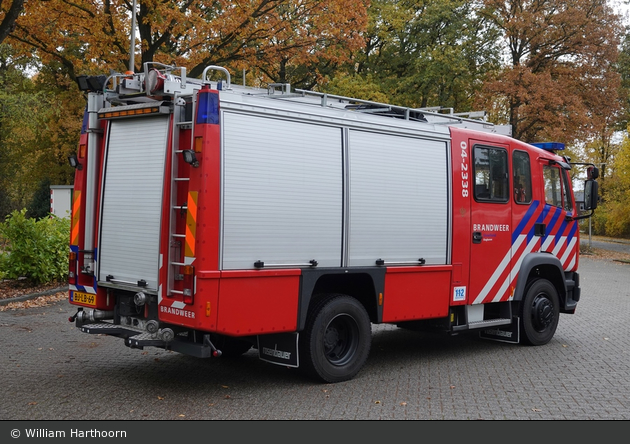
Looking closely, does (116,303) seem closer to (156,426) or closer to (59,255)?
(156,426)

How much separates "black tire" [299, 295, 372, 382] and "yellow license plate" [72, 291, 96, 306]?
2.13m

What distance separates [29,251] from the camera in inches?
523

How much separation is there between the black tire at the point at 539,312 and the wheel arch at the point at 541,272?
132mm

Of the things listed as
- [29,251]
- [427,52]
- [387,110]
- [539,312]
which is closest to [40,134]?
[427,52]

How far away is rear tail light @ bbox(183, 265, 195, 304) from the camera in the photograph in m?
6.23

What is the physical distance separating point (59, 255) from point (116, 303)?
7.20m

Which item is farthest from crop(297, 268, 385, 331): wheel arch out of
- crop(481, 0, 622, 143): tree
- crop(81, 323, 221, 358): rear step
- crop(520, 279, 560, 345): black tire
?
crop(481, 0, 622, 143): tree

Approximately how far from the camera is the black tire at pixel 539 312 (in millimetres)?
9641

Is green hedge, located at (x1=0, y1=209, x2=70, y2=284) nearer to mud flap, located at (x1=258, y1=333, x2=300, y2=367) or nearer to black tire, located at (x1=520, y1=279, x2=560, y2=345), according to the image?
mud flap, located at (x1=258, y1=333, x2=300, y2=367)

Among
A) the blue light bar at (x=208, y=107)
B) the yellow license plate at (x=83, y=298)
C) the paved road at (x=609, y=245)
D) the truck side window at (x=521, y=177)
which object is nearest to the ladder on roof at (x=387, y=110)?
the truck side window at (x=521, y=177)

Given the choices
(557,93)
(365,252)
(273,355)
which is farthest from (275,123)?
(557,93)

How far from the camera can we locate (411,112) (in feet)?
29.1

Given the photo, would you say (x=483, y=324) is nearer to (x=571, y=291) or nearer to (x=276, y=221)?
(x=571, y=291)

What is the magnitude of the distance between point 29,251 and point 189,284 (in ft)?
26.8
